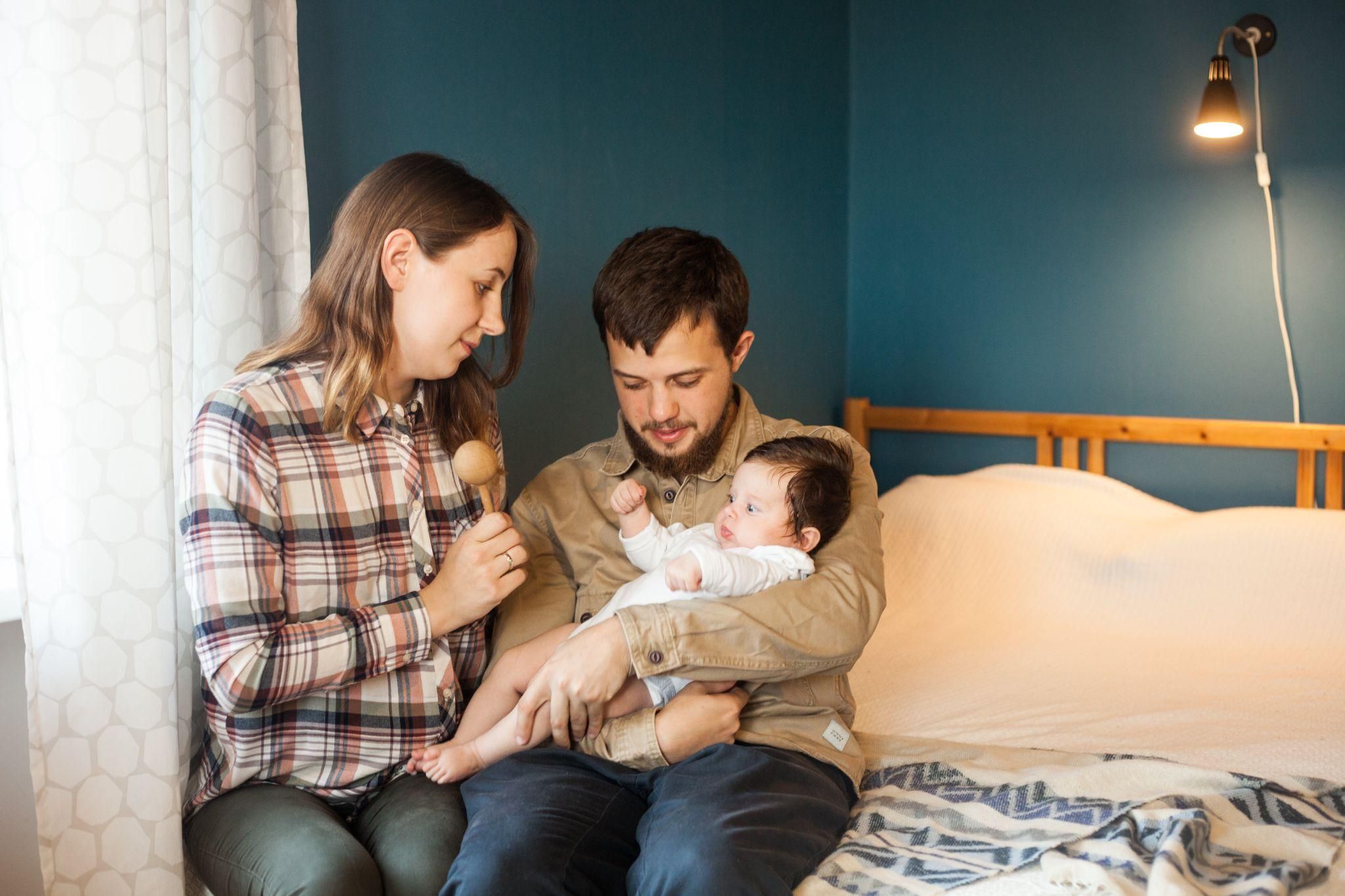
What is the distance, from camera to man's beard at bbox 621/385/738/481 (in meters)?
1.70

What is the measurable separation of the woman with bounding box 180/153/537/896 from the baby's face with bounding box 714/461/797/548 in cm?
31

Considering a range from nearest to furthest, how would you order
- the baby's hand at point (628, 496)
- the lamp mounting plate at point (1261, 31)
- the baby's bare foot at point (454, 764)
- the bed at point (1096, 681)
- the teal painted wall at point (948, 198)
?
the bed at point (1096, 681) < the baby's bare foot at point (454, 764) < the baby's hand at point (628, 496) < the teal painted wall at point (948, 198) < the lamp mounting plate at point (1261, 31)

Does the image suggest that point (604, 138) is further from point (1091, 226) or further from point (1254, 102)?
point (1254, 102)

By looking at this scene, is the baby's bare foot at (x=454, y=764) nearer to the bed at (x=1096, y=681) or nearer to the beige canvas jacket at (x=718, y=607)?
the beige canvas jacket at (x=718, y=607)

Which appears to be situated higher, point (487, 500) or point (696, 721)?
point (487, 500)

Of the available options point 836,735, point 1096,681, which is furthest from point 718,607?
point 1096,681

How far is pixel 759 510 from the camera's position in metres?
1.57

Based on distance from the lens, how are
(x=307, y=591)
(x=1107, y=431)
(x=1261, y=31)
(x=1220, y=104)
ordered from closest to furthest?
(x=307, y=591) → (x=1220, y=104) → (x=1261, y=31) → (x=1107, y=431)

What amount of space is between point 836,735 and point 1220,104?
2.03 metres

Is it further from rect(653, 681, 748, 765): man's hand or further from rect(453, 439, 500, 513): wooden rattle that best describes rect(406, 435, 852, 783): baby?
rect(453, 439, 500, 513): wooden rattle

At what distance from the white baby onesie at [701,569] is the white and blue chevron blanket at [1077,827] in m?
0.35

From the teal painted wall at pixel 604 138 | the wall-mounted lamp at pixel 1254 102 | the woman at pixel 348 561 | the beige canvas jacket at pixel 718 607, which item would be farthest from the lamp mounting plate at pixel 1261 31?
the woman at pixel 348 561

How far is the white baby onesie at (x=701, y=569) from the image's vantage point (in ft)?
4.86

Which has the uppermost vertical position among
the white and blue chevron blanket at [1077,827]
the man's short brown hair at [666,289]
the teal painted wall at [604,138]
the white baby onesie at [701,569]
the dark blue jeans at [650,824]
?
the teal painted wall at [604,138]
